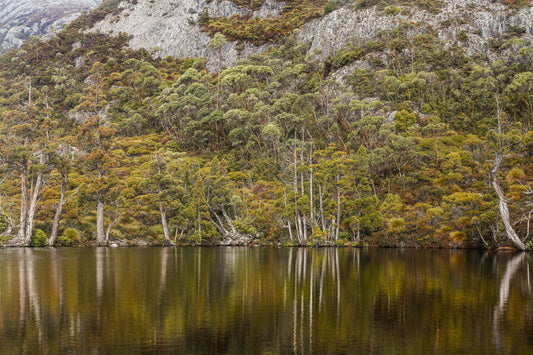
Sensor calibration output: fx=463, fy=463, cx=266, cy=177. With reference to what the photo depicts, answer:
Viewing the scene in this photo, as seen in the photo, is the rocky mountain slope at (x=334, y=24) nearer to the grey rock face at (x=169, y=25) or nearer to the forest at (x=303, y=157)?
the grey rock face at (x=169, y=25)

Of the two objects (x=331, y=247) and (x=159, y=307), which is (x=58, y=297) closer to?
(x=159, y=307)

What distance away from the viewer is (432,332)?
14453mm

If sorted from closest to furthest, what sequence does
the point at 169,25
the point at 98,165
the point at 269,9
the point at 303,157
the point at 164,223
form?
1. the point at 164,223
2. the point at 98,165
3. the point at 303,157
4. the point at 269,9
5. the point at 169,25

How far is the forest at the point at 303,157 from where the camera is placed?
54438 mm

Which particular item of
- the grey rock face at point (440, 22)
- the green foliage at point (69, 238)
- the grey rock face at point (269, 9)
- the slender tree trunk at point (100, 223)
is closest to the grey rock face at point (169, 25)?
the grey rock face at point (269, 9)

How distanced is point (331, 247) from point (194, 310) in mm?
40726

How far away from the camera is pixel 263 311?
677 inches

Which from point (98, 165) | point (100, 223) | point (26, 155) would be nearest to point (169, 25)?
point (98, 165)

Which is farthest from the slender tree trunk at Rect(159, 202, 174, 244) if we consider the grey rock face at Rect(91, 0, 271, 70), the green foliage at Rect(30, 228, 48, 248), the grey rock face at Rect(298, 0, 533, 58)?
the grey rock face at Rect(91, 0, 271, 70)

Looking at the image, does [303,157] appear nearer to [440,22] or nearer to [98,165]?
[98,165]

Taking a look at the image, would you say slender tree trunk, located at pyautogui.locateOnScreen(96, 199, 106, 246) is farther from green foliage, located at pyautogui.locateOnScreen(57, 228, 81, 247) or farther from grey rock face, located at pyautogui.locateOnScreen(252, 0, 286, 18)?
grey rock face, located at pyautogui.locateOnScreen(252, 0, 286, 18)

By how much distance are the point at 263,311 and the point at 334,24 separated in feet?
302

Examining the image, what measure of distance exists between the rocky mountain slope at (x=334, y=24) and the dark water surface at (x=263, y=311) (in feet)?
239

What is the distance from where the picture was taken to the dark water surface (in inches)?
507
